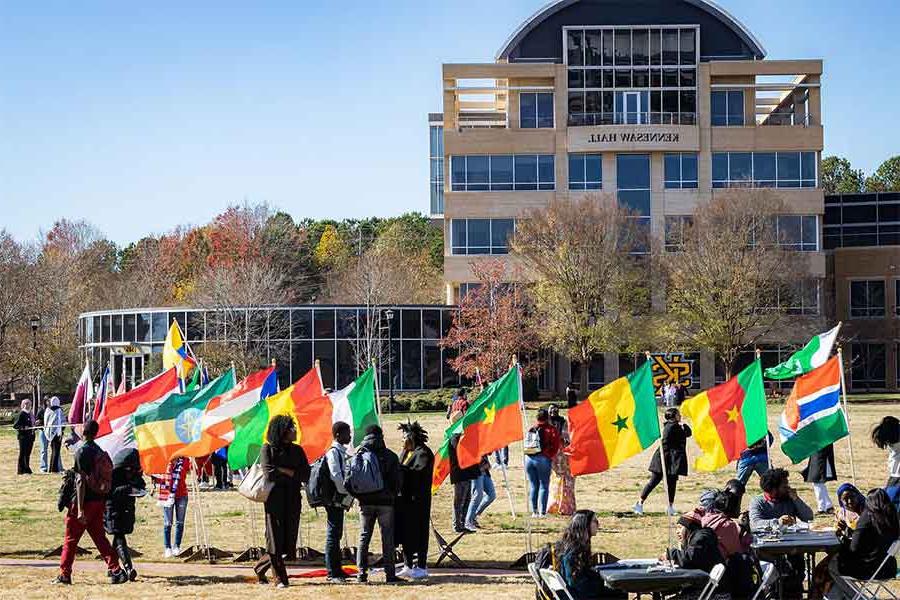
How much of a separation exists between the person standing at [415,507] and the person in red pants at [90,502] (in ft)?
10.7

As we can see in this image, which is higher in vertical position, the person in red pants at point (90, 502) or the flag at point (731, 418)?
the flag at point (731, 418)

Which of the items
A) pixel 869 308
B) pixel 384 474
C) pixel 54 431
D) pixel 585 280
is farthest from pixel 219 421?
pixel 869 308

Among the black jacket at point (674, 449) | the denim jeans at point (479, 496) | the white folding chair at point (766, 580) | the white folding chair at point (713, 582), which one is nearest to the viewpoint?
the white folding chair at point (713, 582)

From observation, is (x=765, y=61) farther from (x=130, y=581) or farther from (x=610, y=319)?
(x=130, y=581)

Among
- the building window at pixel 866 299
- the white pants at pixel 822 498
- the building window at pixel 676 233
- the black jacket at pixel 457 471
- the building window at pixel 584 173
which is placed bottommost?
the white pants at pixel 822 498

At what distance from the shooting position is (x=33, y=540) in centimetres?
1916

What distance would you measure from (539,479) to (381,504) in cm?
575

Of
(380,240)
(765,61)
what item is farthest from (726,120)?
(380,240)

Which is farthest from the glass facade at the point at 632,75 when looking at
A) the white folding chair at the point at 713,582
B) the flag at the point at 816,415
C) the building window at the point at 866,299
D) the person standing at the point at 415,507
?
the white folding chair at the point at 713,582

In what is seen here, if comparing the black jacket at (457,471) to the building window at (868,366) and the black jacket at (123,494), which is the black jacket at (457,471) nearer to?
the black jacket at (123,494)

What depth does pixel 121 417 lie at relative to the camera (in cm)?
1670

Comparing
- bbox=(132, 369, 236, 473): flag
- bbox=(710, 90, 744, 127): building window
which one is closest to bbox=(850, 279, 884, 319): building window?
bbox=(710, 90, 744, 127): building window

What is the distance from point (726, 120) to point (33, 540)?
198ft

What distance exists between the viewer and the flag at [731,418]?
Result: 17172mm
